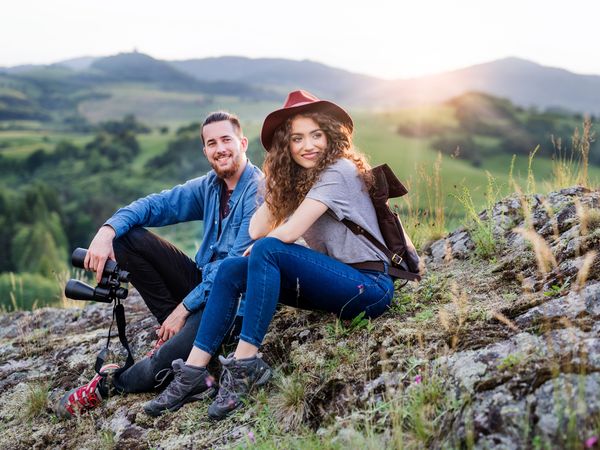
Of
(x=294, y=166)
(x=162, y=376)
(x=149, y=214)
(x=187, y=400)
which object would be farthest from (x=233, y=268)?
(x=149, y=214)

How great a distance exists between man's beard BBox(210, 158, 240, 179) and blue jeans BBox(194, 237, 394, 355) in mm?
997

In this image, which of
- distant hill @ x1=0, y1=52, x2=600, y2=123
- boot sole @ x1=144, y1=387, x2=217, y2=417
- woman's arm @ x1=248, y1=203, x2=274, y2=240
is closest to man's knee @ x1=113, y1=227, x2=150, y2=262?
woman's arm @ x1=248, y1=203, x2=274, y2=240

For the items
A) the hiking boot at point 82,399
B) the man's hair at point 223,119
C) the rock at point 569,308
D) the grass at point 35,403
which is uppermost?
the man's hair at point 223,119

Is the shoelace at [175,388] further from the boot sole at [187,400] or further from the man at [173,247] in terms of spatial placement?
the man at [173,247]

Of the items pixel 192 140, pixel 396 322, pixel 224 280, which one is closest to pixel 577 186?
pixel 396 322

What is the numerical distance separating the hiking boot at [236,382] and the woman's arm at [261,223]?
81 centimetres

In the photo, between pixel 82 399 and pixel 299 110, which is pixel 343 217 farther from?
pixel 82 399

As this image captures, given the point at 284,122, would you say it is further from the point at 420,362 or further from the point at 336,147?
the point at 420,362

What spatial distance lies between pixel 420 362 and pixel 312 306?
856mm

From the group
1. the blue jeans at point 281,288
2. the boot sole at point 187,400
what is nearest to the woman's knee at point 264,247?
the blue jeans at point 281,288

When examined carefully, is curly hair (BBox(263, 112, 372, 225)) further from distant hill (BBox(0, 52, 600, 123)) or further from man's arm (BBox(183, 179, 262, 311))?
distant hill (BBox(0, 52, 600, 123))

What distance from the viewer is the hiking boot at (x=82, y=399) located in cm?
382

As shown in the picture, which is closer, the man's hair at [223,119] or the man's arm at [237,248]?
the man's arm at [237,248]

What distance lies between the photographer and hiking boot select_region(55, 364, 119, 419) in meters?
3.82
